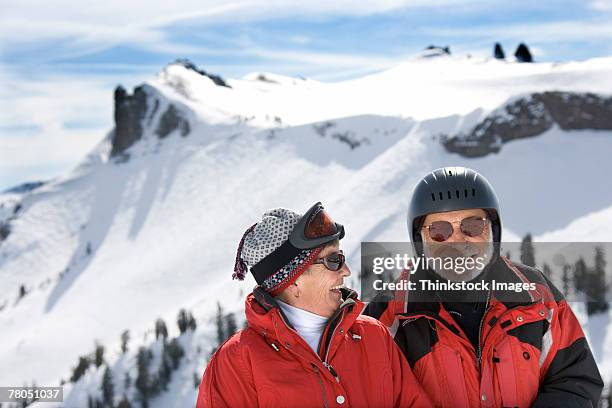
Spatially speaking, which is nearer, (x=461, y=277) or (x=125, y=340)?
(x=461, y=277)

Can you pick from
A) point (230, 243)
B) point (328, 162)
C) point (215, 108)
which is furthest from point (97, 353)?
point (215, 108)

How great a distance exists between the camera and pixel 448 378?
209 inches

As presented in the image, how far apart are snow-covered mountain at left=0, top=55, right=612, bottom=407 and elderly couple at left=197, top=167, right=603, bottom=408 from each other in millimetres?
72394

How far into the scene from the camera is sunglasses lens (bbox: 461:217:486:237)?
5.82 m

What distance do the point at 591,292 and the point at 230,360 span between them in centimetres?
4719

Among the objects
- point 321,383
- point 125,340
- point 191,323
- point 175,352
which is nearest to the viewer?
point 321,383

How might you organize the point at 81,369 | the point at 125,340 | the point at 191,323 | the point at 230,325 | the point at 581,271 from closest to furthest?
the point at 581,271 → the point at 230,325 → the point at 191,323 → the point at 81,369 → the point at 125,340

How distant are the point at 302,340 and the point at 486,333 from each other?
141 centimetres

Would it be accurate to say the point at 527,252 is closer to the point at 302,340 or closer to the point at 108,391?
the point at 302,340

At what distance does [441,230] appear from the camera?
19.3ft

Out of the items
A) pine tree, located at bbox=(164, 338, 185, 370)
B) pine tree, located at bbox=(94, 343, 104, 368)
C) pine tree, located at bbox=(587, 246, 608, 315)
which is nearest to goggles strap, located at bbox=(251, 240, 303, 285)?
pine tree, located at bbox=(587, 246, 608, 315)

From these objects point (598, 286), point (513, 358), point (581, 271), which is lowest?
point (598, 286)

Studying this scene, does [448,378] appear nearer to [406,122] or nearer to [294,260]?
[294,260]

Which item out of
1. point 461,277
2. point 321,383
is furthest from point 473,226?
point 321,383
